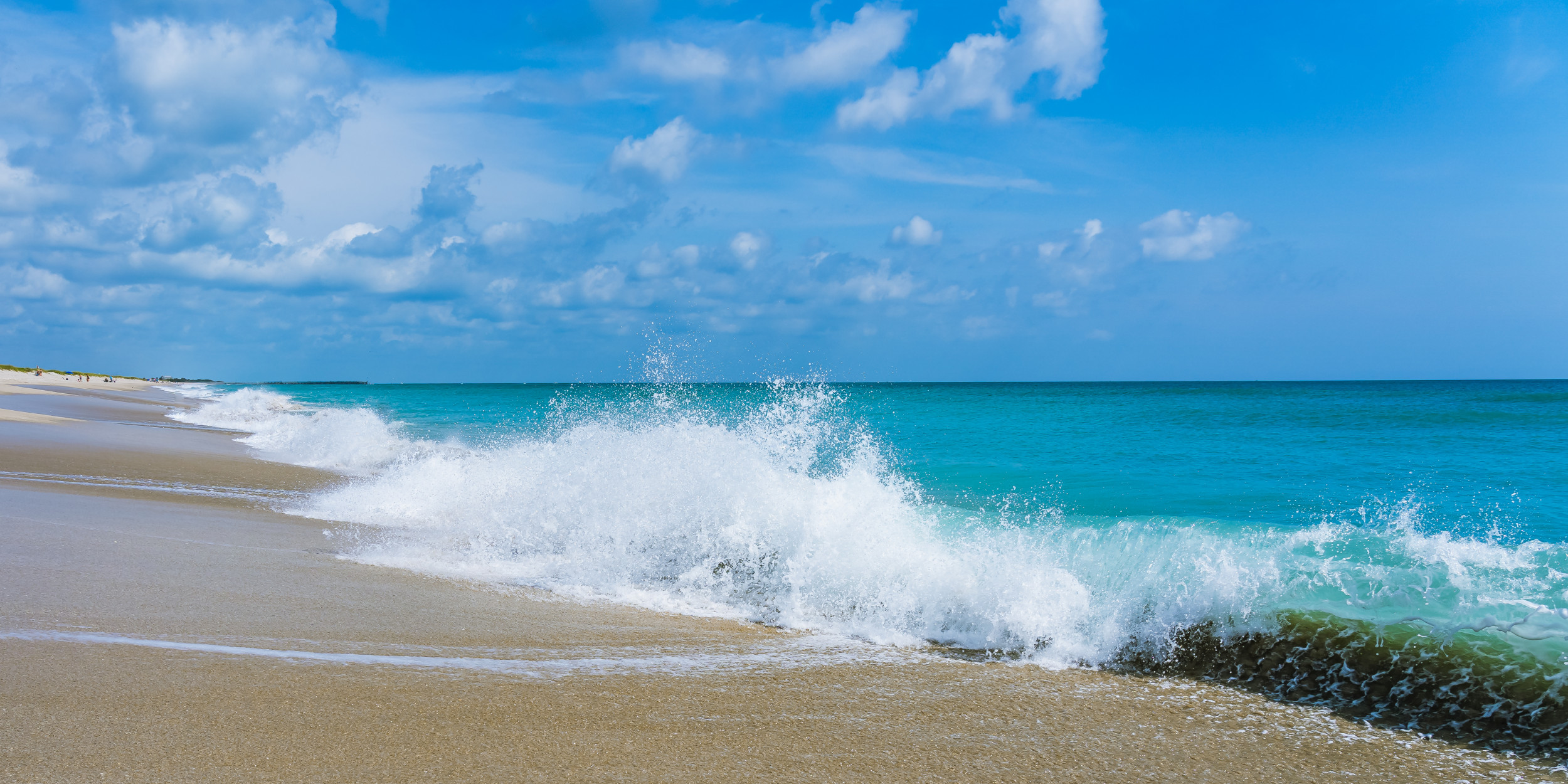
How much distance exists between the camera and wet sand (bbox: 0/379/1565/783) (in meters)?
3.40

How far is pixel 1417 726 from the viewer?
4160 mm

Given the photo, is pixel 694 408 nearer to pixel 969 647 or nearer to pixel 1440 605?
pixel 969 647

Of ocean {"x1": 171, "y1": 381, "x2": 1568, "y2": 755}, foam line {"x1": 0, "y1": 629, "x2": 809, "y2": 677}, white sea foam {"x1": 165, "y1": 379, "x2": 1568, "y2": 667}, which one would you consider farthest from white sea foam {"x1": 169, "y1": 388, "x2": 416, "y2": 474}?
foam line {"x1": 0, "y1": 629, "x2": 809, "y2": 677}

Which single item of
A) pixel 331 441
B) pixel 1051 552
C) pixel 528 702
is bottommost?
pixel 528 702

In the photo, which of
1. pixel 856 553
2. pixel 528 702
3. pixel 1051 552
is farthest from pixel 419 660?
pixel 1051 552

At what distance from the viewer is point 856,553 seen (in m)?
6.69

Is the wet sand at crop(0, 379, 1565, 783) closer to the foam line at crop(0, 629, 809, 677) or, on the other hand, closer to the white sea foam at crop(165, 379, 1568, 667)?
the foam line at crop(0, 629, 809, 677)

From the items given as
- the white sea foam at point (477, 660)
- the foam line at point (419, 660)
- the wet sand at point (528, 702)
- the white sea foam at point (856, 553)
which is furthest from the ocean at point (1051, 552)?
the foam line at point (419, 660)

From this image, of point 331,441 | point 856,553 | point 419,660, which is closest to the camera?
point 419,660

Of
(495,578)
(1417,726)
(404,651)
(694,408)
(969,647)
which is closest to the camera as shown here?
(1417,726)

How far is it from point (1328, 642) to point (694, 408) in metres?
9.89

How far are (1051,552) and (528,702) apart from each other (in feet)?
14.6

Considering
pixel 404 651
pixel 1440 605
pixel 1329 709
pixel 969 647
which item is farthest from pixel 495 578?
pixel 1440 605

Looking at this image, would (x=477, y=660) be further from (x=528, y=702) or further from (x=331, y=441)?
(x=331, y=441)
